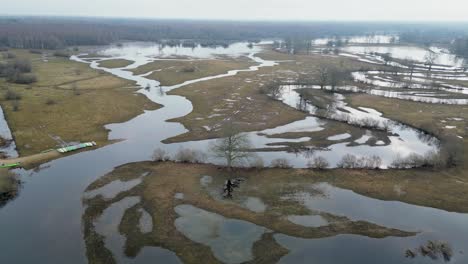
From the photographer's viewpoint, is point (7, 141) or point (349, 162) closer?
point (349, 162)

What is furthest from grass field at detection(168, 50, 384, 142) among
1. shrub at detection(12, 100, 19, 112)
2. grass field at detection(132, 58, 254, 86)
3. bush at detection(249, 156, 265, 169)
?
shrub at detection(12, 100, 19, 112)

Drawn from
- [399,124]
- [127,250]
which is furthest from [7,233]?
[399,124]

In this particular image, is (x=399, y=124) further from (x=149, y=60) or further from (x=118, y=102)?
(x=149, y=60)

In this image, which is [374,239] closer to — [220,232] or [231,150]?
[220,232]

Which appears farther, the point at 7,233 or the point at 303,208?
the point at 303,208

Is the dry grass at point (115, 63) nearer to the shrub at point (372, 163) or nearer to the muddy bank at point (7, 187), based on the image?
the muddy bank at point (7, 187)

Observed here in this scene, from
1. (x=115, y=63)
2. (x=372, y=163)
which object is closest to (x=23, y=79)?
(x=115, y=63)

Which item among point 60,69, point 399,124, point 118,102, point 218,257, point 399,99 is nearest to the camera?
point 218,257
